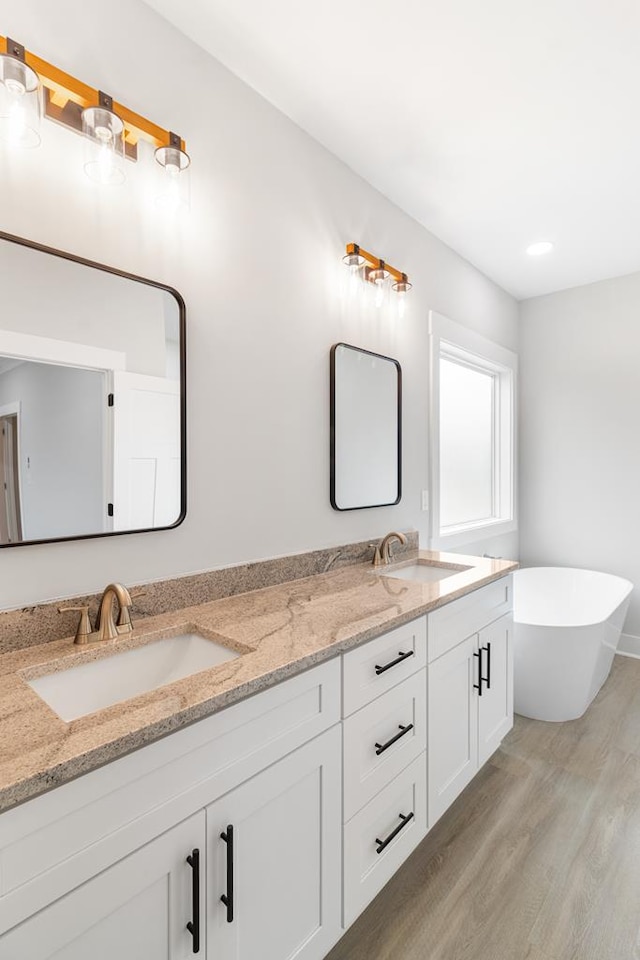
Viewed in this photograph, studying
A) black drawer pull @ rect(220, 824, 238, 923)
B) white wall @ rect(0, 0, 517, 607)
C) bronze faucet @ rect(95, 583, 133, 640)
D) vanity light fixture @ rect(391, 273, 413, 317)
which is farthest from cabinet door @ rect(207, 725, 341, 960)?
vanity light fixture @ rect(391, 273, 413, 317)

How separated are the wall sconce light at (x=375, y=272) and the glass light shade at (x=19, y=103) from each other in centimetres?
119

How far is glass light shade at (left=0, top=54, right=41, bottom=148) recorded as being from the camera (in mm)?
1006

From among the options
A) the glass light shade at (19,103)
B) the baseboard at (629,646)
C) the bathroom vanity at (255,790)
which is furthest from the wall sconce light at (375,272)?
the baseboard at (629,646)

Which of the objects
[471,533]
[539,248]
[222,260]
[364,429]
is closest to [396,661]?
[364,429]

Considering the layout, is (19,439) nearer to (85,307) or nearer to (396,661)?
(85,307)

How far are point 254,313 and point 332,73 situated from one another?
823mm

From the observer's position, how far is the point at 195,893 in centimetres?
86

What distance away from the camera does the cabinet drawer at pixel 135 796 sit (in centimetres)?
67

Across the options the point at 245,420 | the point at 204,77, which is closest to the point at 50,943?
the point at 245,420

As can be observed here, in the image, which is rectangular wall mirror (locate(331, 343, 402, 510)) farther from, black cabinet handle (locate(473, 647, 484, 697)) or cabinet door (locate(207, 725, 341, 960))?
cabinet door (locate(207, 725, 341, 960))

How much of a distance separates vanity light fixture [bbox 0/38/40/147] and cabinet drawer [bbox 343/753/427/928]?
179 centimetres

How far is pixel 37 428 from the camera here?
1.12m

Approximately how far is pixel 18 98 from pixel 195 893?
64.2 inches

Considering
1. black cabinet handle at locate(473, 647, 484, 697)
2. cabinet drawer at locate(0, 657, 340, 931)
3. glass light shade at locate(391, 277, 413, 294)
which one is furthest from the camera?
glass light shade at locate(391, 277, 413, 294)
